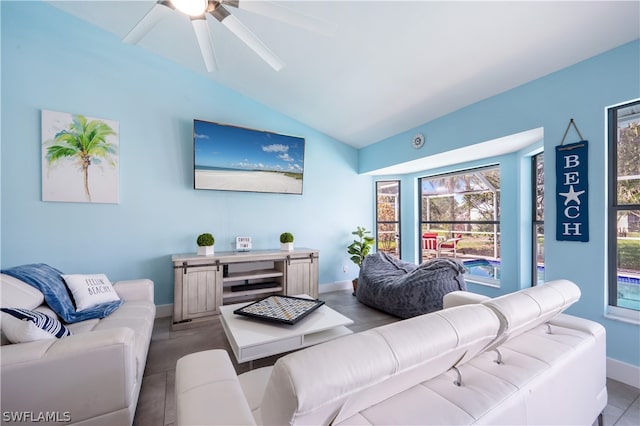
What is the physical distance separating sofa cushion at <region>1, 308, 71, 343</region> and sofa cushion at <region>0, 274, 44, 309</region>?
0.35m

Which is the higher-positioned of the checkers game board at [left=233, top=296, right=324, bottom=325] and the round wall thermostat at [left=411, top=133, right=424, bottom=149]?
the round wall thermostat at [left=411, top=133, right=424, bottom=149]

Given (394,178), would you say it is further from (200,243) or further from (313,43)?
(200,243)

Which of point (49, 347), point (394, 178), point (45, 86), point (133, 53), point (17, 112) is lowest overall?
point (49, 347)

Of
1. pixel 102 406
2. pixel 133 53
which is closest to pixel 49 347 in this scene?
pixel 102 406

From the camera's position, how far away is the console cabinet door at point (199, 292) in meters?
2.96

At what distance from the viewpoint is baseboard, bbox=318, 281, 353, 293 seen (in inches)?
173

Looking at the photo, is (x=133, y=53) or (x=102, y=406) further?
(x=133, y=53)

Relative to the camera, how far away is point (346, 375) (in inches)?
25.3

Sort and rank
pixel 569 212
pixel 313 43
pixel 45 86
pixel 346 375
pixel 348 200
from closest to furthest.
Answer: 1. pixel 346 375
2. pixel 569 212
3. pixel 313 43
4. pixel 45 86
5. pixel 348 200

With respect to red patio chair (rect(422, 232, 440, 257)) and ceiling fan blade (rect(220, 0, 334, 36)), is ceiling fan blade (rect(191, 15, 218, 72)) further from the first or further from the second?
red patio chair (rect(422, 232, 440, 257))

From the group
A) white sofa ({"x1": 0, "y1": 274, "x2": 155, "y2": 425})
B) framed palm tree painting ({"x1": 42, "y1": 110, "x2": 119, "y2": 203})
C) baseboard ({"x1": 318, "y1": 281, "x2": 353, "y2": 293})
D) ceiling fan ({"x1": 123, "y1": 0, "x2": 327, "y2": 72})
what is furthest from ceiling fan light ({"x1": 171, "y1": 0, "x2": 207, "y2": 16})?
baseboard ({"x1": 318, "y1": 281, "x2": 353, "y2": 293})

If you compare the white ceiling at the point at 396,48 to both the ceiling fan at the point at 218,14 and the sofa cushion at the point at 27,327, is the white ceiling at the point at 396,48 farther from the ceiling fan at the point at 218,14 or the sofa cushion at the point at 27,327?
the sofa cushion at the point at 27,327

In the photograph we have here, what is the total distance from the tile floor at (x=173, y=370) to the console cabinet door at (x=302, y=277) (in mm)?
458

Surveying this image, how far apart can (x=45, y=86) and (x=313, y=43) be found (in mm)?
2867
